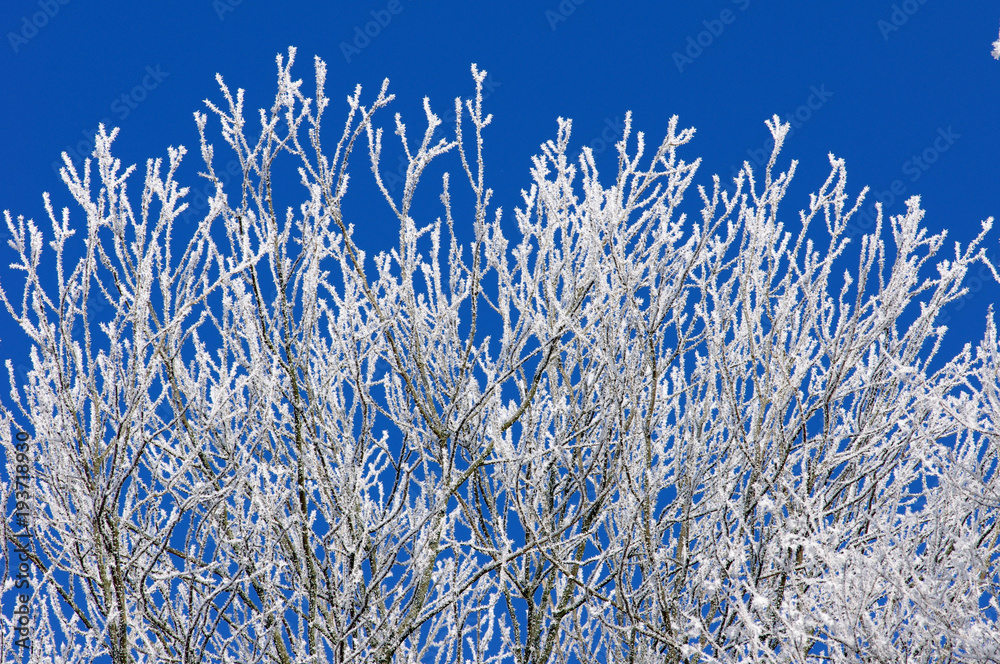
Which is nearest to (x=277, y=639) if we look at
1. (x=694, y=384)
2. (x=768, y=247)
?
(x=694, y=384)

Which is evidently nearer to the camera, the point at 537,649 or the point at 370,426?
the point at 370,426

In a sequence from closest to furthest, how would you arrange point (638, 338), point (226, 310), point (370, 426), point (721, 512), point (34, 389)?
point (34, 389) → point (721, 512) → point (638, 338) → point (370, 426) → point (226, 310)

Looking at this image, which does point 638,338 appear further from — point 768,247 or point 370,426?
point 370,426

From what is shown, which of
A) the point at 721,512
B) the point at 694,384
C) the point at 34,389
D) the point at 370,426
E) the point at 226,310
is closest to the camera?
the point at 34,389

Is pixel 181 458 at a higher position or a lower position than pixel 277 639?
higher

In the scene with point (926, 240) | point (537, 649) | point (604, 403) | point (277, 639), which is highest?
point (926, 240)

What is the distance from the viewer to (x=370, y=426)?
3537mm

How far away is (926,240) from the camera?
3.61m

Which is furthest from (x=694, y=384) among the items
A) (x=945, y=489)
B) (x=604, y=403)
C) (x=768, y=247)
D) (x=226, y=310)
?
(x=226, y=310)

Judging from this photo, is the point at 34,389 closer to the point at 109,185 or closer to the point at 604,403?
the point at 109,185

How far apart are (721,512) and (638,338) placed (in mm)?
782

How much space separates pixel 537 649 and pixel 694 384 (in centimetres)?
164

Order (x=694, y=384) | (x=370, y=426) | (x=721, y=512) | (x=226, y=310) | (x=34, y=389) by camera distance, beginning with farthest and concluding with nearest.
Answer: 1. (x=694, y=384)
2. (x=226, y=310)
3. (x=370, y=426)
4. (x=721, y=512)
5. (x=34, y=389)

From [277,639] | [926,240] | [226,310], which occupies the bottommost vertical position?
[277,639]
